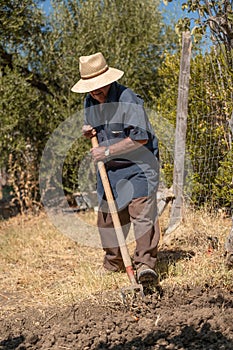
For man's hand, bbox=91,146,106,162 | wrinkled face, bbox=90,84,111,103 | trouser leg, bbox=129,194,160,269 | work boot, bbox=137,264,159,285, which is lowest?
work boot, bbox=137,264,159,285

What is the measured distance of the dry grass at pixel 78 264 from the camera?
381 centimetres

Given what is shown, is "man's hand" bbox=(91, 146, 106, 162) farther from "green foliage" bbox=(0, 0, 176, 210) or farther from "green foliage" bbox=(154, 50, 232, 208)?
"green foliage" bbox=(0, 0, 176, 210)

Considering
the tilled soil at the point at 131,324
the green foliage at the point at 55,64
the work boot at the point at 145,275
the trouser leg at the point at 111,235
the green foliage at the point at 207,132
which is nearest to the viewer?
the tilled soil at the point at 131,324

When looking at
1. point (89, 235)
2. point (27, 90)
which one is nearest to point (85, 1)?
point (27, 90)

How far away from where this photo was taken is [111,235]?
4.23 meters

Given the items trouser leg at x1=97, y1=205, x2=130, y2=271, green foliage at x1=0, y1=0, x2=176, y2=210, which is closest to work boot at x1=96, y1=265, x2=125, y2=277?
trouser leg at x1=97, y1=205, x2=130, y2=271

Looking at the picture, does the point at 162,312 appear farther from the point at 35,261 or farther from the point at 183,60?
the point at 183,60

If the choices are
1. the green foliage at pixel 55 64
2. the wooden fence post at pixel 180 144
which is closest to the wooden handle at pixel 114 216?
the wooden fence post at pixel 180 144

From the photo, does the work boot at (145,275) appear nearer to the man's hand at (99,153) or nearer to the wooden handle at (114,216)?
the wooden handle at (114,216)

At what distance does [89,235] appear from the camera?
618 cm

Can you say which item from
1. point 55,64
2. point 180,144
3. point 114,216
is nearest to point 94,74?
point 114,216

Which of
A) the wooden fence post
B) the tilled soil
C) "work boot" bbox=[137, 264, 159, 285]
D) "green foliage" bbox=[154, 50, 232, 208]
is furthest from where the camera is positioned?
"green foliage" bbox=[154, 50, 232, 208]

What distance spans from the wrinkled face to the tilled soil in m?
1.60

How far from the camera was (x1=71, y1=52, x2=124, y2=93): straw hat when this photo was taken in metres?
3.81
